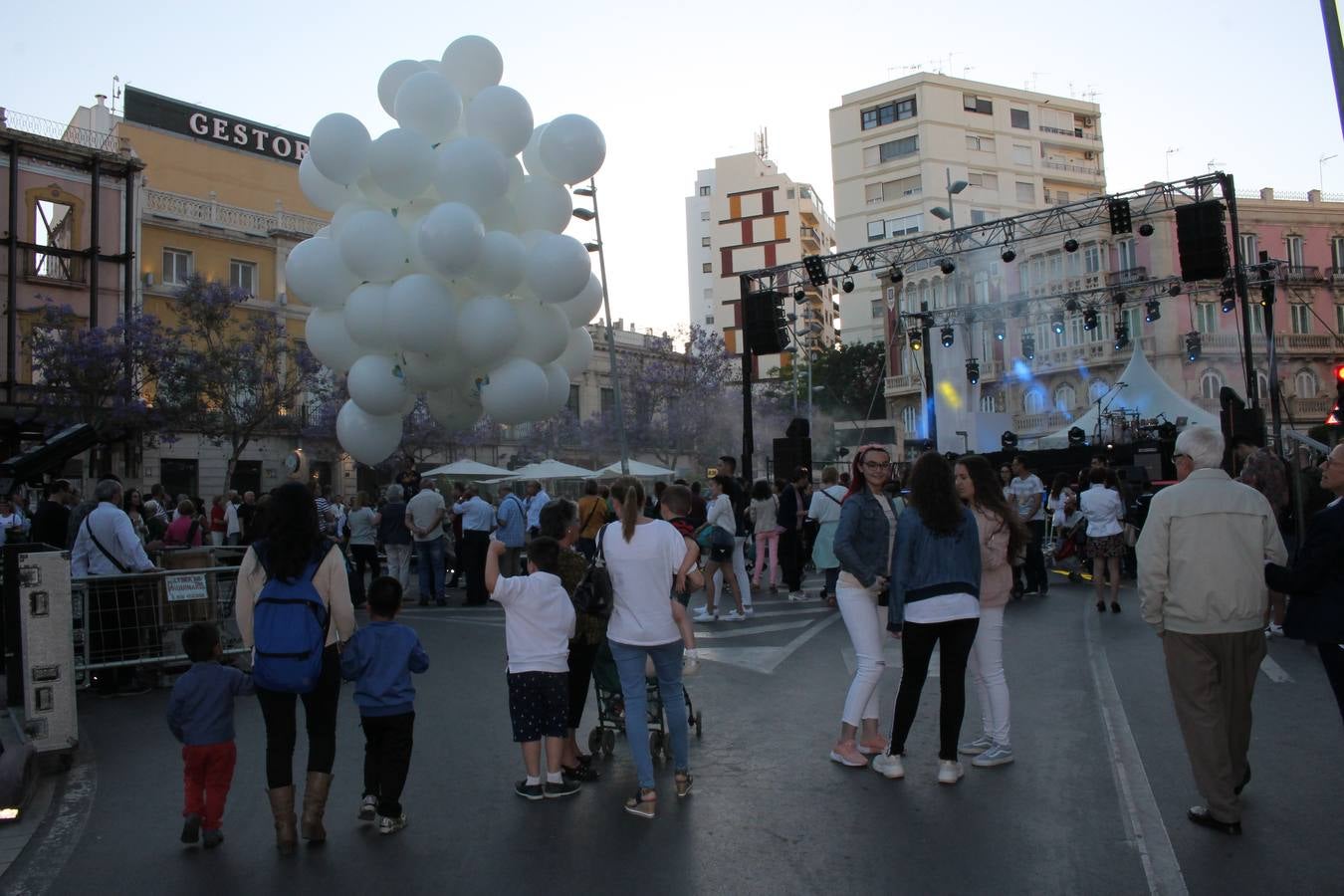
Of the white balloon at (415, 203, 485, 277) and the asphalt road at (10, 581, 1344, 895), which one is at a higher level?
the white balloon at (415, 203, 485, 277)

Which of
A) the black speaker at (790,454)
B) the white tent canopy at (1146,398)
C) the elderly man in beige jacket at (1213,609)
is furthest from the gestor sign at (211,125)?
the elderly man in beige jacket at (1213,609)

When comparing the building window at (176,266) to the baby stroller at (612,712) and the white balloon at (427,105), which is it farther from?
the baby stroller at (612,712)

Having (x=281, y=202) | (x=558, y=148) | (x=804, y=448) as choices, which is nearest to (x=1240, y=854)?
(x=558, y=148)

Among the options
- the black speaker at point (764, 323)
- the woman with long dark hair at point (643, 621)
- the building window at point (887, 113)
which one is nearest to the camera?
the woman with long dark hair at point (643, 621)

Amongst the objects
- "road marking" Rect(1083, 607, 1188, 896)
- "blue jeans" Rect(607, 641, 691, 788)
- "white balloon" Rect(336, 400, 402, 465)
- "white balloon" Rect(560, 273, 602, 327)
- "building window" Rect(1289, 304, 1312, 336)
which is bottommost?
"road marking" Rect(1083, 607, 1188, 896)

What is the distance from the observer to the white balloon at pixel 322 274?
A: 31.7 ft

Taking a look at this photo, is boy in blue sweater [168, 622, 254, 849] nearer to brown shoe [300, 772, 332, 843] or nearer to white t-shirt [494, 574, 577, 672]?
brown shoe [300, 772, 332, 843]

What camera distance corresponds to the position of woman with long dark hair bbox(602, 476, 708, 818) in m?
5.70

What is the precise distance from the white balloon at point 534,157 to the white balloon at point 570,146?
0.13 m

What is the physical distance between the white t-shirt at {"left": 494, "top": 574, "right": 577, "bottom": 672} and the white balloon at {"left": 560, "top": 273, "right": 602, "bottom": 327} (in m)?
5.25

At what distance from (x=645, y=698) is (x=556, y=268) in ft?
16.0

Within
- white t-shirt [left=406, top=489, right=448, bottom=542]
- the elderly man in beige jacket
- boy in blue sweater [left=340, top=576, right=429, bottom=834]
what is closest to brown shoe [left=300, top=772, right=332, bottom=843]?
boy in blue sweater [left=340, top=576, right=429, bottom=834]

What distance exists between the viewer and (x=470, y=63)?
10.0 m

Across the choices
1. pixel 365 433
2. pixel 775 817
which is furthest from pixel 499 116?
pixel 775 817
